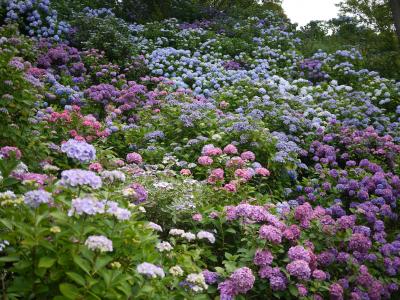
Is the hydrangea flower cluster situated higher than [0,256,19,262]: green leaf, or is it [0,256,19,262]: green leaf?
the hydrangea flower cluster

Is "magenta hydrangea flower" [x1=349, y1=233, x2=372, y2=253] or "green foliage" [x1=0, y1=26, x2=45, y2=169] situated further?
"green foliage" [x1=0, y1=26, x2=45, y2=169]

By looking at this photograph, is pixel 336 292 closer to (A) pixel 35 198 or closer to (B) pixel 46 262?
(B) pixel 46 262

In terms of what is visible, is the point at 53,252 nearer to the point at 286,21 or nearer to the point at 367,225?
the point at 367,225

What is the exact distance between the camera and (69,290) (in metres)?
1.98

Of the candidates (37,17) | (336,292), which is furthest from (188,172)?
(37,17)

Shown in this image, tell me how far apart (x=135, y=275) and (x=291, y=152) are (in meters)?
3.84

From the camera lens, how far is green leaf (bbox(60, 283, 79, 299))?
6.43 feet

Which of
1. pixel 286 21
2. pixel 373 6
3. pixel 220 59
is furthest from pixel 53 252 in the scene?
pixel 373 6

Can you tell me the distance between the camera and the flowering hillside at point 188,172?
7.26 ft

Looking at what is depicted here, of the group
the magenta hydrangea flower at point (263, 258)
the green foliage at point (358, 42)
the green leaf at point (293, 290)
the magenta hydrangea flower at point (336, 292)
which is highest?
the green foliage at point (358, 42)

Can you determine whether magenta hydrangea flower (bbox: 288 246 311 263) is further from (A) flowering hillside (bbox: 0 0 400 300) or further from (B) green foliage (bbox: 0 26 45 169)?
(B) green foliage (bbox: 0 26 45 169)

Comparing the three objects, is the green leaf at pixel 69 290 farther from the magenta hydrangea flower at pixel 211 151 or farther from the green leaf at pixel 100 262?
the magenta hydrangea flower at pixel 211 151

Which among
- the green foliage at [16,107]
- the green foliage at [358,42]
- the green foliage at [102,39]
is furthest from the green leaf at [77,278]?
the green foliage at [358,42]

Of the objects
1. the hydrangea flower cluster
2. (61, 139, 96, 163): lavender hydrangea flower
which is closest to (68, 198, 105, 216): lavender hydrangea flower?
(61, 139, 96, 163): lavender hydrangea flower
